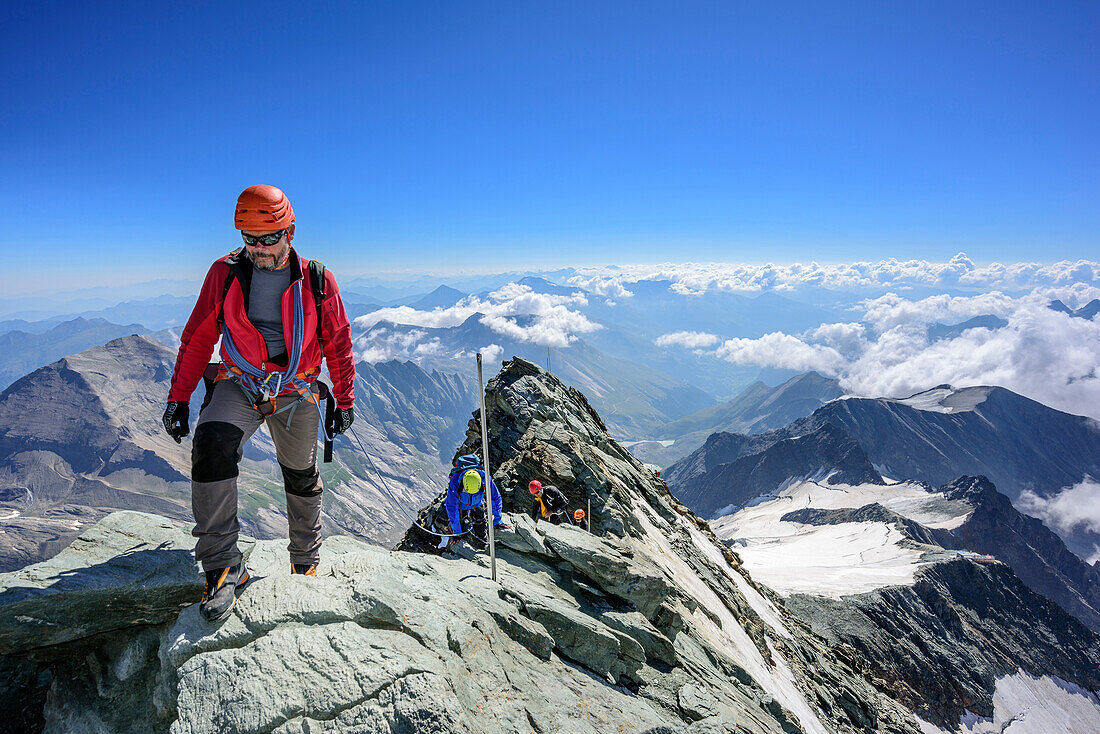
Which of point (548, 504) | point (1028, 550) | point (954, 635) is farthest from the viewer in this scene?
point (1028, 550)

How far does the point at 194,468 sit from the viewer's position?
6.50 m

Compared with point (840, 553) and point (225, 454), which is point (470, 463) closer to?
point (225, 454)

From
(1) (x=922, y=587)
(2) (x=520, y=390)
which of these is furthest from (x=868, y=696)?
(1) (x=922, y=587)

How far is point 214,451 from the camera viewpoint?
21.7 ft

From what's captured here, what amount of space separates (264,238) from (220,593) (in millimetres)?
4796

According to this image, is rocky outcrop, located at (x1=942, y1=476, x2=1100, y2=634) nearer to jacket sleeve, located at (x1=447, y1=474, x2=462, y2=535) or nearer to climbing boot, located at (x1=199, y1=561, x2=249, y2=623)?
jacket sleeve, located at (x1=447, y1=474, x2=462, y2=535)

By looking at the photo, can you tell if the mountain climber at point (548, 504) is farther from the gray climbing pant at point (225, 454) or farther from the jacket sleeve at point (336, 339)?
the gray climbing pant at point (225, 454)

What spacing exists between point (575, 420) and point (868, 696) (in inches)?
941

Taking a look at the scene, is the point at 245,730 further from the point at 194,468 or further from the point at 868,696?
the point at 868,696

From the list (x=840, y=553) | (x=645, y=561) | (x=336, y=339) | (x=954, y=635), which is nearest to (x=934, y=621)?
(x=954, y=635)

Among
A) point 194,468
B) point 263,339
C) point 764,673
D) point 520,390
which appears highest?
point 263,339

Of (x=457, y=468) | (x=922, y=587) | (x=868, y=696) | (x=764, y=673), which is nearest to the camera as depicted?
(x=457, y=468)

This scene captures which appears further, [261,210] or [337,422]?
[337,422]

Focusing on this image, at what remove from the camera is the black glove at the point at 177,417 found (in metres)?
7.06
